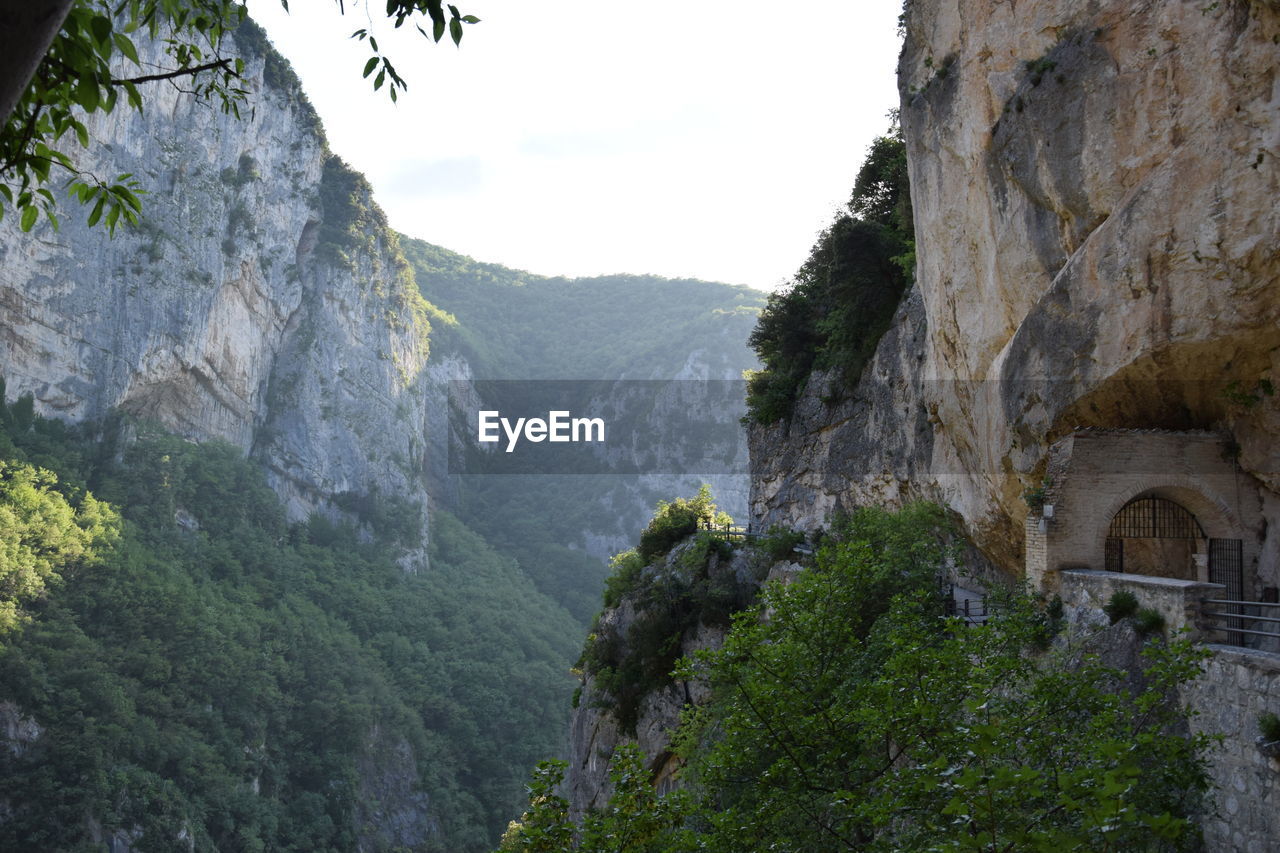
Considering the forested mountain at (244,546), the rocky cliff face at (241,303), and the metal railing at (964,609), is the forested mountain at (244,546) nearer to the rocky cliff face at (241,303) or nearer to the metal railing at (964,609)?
the rocky cliff face at (241,303)

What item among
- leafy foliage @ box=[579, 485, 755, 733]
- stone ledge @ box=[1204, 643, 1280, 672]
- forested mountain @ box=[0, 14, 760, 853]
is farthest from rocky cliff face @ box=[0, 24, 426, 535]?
stone ledge @ box=[1204, 643, 1280, 672]

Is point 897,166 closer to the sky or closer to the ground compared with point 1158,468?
closer to the sky

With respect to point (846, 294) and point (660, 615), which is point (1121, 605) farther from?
point (660, 615)

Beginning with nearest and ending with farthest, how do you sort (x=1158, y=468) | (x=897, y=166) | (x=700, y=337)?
1. (x=1158, y=468)
2. (x=897, y=166)
3. (x=700, y=337)

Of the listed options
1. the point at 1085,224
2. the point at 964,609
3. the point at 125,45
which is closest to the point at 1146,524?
the point at 964,609

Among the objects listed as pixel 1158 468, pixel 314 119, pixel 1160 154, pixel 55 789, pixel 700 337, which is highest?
pixel 314 119

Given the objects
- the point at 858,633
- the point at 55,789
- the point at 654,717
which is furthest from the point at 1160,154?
the point at 55,789

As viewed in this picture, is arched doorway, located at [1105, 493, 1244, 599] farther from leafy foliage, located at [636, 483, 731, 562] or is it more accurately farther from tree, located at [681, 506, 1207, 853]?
A: leafy foliage, located at [636, 483, 731, 562]

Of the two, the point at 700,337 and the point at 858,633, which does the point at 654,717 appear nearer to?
the point at 858,633
